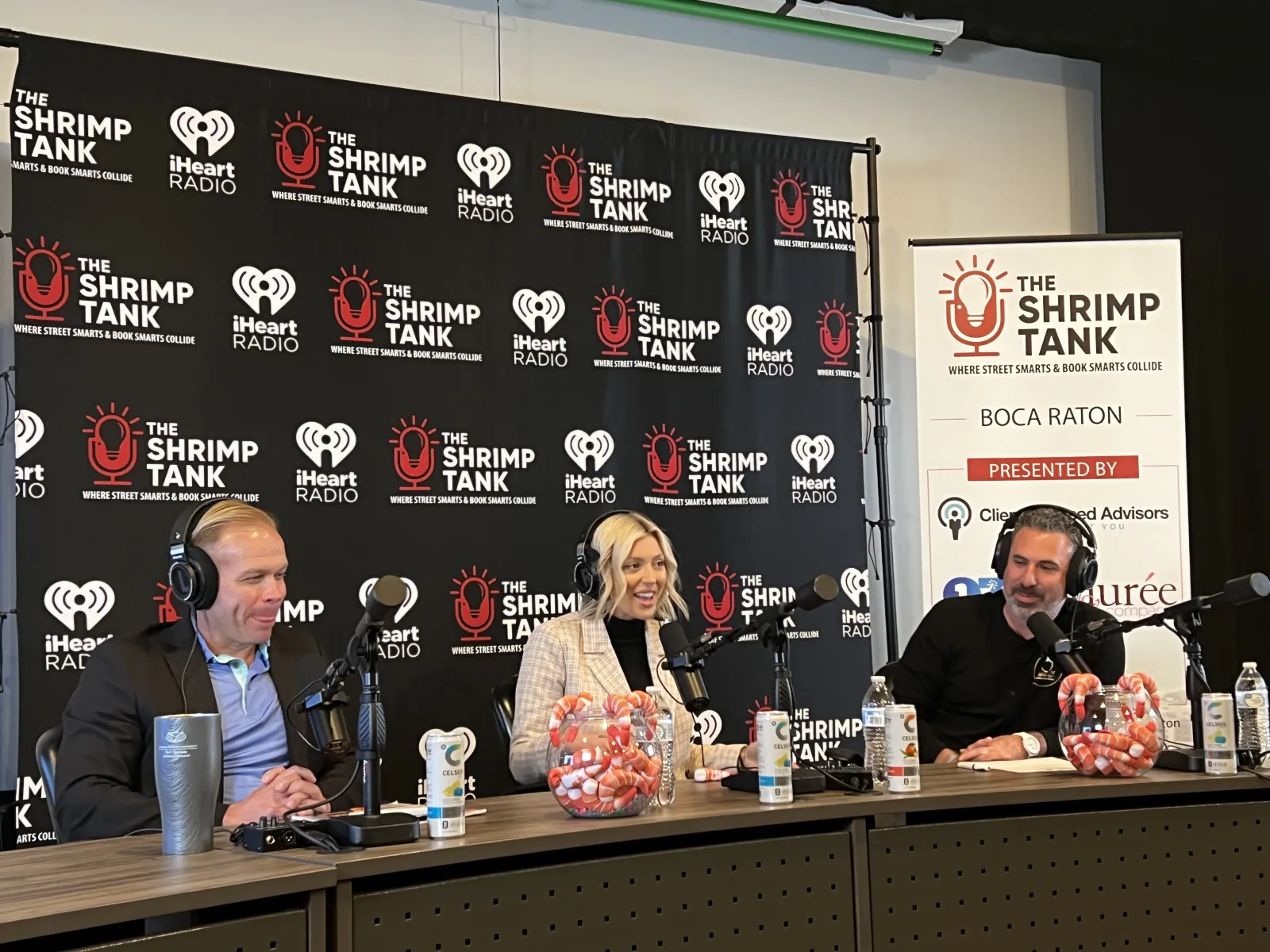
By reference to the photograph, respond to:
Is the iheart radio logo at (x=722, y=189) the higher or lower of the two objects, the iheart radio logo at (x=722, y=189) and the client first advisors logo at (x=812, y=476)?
the higher

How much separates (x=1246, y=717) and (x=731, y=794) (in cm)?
109

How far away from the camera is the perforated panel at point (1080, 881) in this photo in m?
2.36

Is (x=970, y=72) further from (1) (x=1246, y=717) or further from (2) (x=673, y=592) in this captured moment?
(1) (x=1246, y=717)

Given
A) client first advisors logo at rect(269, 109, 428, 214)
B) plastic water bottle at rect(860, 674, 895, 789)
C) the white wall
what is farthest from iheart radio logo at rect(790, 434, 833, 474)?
plastic water bottle at rect(860, 674, 895, 789)

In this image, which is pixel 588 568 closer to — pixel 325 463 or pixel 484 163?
pixel 325 463

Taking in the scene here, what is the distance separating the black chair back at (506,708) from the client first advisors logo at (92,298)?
4.83 ft

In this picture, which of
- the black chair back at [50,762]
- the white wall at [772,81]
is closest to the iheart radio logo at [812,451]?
the white wall at [772,81]

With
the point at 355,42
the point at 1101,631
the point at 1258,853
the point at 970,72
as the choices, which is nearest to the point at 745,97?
the point at 970,72

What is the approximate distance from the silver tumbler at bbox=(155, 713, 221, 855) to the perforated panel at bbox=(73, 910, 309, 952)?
284 millimetres

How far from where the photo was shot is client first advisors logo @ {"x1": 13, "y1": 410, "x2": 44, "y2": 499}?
12.2ft

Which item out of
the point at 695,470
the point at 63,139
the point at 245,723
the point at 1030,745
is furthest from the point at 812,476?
the point at 63,139

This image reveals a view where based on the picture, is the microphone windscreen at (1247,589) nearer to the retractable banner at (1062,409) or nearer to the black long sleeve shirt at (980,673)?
the black long sleeve shirt at (980,673)

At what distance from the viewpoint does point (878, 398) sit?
5.11 metres

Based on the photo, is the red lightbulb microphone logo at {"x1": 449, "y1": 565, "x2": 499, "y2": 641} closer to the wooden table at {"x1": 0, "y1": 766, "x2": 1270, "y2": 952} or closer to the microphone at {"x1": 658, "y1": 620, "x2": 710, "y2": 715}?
the wooden table at {"x1": 0, "y1": 766, "x2": 1270, "y2": 952}
